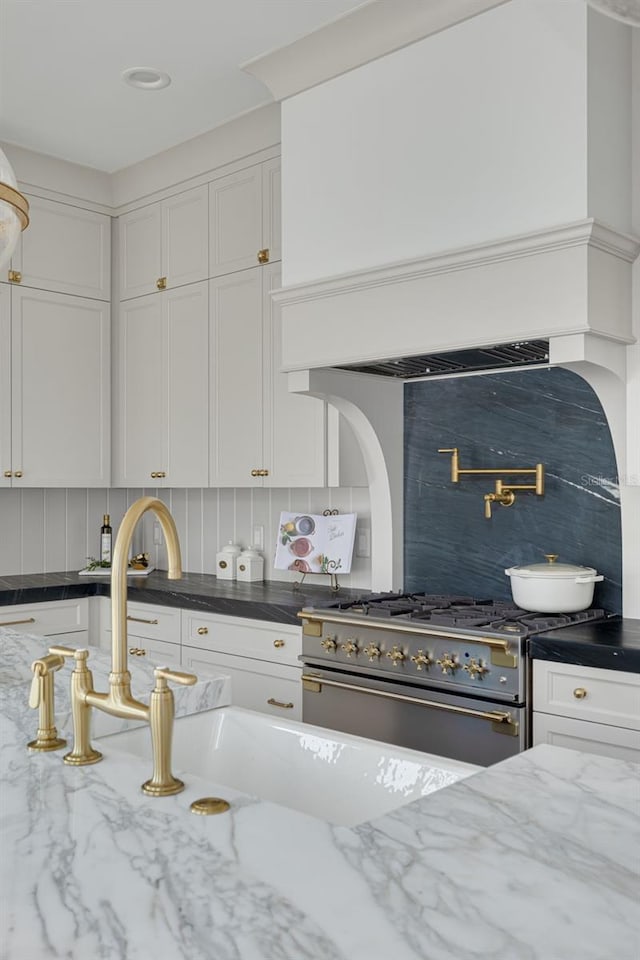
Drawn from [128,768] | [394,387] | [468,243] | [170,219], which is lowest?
[128,768]

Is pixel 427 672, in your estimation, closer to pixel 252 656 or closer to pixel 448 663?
pixel 448 663

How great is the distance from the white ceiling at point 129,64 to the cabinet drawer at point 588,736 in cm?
231

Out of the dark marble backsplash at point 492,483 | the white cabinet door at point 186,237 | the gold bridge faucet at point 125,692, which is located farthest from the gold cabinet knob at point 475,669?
the white cabinet door at point 186,237

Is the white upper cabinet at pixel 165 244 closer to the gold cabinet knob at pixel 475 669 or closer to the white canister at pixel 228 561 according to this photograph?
the white canister at pixel 228 561

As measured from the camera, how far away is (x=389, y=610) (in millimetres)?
2889

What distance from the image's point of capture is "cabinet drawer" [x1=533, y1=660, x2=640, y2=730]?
2.31 m

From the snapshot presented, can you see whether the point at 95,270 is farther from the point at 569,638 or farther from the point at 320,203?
the point at 569,638

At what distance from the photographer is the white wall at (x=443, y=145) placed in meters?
2.52

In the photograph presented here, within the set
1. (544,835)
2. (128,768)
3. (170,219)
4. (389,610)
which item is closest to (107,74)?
(170,219)

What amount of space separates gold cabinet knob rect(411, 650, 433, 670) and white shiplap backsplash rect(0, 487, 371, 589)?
48.4 inches

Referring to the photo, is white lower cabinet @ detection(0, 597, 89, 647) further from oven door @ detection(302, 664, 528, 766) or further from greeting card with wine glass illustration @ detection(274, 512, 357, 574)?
oven door @ detection(302, 664, 528, 766)

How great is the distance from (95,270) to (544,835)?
399 centimetres

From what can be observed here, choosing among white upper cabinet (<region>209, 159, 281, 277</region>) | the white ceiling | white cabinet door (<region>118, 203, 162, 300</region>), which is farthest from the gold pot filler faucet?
white cabinet door (<region>118, 203, 162, 300</region>)

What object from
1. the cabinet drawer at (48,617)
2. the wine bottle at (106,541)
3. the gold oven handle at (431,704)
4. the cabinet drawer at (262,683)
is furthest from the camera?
the wine bottle at (106,541)
